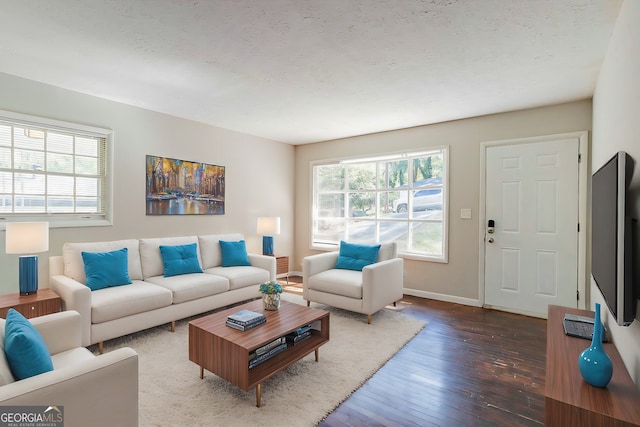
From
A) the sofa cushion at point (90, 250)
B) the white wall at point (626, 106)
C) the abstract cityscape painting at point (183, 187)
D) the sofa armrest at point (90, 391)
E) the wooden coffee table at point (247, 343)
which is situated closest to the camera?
the sofa armrest at point (90, 391)

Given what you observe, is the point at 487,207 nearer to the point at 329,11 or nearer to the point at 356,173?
the point at 356,173

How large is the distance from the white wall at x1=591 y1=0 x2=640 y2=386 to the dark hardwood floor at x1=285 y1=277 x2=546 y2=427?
70 centimetres

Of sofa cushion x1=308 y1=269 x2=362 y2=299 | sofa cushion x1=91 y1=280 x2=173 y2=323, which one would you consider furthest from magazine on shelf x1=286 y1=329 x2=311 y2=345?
sofa cushion x1=91 y1=280 x2=173 y2=323

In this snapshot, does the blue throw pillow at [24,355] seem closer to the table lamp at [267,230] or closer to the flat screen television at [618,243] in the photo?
the flat screen television at [618,243]

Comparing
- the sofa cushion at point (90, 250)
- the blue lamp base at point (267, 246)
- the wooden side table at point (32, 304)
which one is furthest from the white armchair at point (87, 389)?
the blue lamp base at point (267, 246)

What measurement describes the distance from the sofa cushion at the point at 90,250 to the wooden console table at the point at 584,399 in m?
3.77

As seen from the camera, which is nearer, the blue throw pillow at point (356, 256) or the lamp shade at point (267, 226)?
the blue throw pillow at point (356, 256)

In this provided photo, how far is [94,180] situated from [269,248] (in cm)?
249

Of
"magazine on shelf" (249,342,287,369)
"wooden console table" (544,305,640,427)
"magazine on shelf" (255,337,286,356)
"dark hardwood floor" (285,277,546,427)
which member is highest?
"wooden console table" (544,305,640,427)

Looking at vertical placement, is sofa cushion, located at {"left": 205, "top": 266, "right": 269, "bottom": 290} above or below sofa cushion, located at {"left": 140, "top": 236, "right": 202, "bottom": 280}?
below

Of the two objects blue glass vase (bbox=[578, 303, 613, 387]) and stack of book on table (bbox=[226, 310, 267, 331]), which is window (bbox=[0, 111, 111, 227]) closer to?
stack of book on table (bbox=[226, 310, 267, 331])

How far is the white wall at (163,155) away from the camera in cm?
312

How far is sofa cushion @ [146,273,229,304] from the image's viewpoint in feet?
10.7

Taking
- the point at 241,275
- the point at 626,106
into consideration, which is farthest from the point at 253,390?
the point at 626,106
